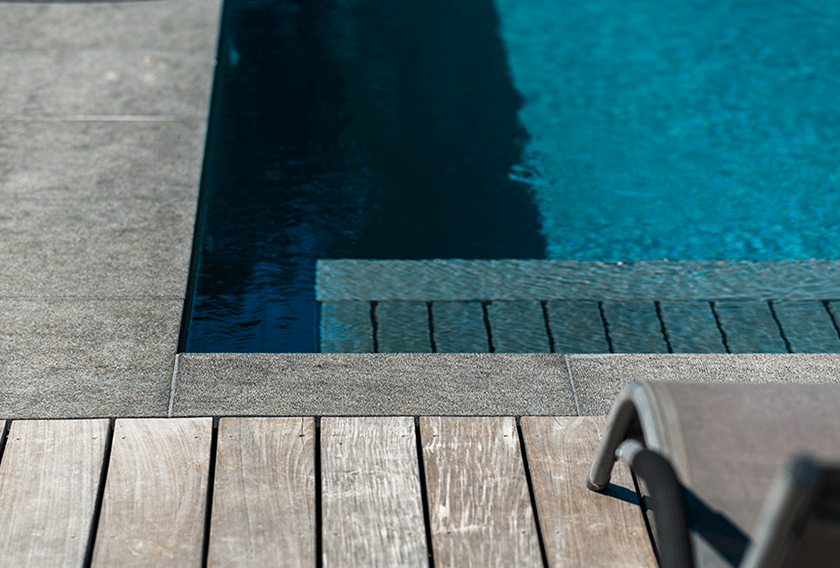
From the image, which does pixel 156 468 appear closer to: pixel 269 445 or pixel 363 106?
pixel 269 445

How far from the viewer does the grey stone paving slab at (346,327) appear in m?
3.14

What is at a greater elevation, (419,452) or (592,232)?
(419,452)

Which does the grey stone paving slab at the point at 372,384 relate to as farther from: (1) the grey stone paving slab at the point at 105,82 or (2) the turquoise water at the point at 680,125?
(1) the grey stone paving slab at the point at 105,82

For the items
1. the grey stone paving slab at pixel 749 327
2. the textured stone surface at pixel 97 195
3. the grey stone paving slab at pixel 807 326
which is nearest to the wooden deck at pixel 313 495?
the textured stone surface at pixel 97 195

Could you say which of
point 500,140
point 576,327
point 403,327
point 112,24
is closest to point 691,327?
point 576,327

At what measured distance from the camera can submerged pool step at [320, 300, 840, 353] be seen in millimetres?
3168

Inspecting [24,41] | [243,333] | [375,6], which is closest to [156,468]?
[243,333]

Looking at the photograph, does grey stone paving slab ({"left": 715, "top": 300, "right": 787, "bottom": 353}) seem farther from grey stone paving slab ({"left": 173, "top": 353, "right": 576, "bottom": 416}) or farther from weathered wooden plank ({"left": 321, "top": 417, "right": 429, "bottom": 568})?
weathered wooden plank ({"left": 321, "top": 417, "right": 429, "bottom": 568})

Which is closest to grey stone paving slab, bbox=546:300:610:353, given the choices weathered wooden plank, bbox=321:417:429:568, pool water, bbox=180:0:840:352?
pool water, bbox=180:0:840:352

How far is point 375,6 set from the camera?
637 centimetres

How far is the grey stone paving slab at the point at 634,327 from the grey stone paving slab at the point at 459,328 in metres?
0.53

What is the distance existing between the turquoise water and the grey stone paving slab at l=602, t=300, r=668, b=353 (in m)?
0.65

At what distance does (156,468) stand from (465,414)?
869mm

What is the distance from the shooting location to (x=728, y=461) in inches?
65.2
